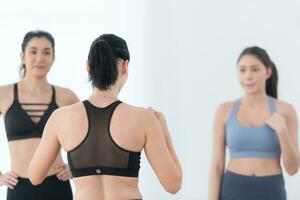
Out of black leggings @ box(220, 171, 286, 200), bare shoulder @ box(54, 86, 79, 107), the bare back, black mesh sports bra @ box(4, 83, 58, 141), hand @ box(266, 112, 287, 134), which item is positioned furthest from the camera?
bare shoulder @ box(54, 86, 79, 107)

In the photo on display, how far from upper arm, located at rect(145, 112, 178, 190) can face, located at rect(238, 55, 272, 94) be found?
897 mm

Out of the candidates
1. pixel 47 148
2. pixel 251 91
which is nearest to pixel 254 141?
pixel 251 91

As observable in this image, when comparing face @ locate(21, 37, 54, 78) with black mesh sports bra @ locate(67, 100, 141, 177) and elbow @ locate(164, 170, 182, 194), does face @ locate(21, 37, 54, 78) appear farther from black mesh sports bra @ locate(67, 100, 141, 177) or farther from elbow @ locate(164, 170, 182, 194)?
elbow @ locate(164, 170, 182, 194)

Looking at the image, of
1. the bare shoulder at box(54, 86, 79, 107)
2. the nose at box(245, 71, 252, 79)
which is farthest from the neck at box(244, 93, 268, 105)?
the bare shoulder at box(54, 86, 79, 107)

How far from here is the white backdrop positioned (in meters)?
3.97

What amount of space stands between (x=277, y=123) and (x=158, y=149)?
850 millimetres

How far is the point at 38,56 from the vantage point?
2699 millimetres

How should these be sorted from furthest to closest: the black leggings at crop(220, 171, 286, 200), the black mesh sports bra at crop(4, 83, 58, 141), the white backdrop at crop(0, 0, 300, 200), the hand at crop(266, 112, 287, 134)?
the white backdrop at crop(0, 0, 300, 200), the black mesh sports bra at crop(4, 83, 58, 141), the black leggings at crop(220, 171, 286, 200), the hand at crop(266, 112, 287, 134)

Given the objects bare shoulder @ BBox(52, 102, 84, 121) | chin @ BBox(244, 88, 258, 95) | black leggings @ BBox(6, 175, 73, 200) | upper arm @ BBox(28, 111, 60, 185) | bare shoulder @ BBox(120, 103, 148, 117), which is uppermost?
chin @ BBox(244, 88, 258, 95)

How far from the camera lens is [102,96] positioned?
1.71 meters

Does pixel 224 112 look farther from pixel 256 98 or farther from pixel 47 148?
pixel 47 148

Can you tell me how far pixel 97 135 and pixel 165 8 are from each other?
2.53 meters

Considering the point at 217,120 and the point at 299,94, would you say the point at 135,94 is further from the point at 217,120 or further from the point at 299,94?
the point at 217,120

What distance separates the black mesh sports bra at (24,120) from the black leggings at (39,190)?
0.73 ft
